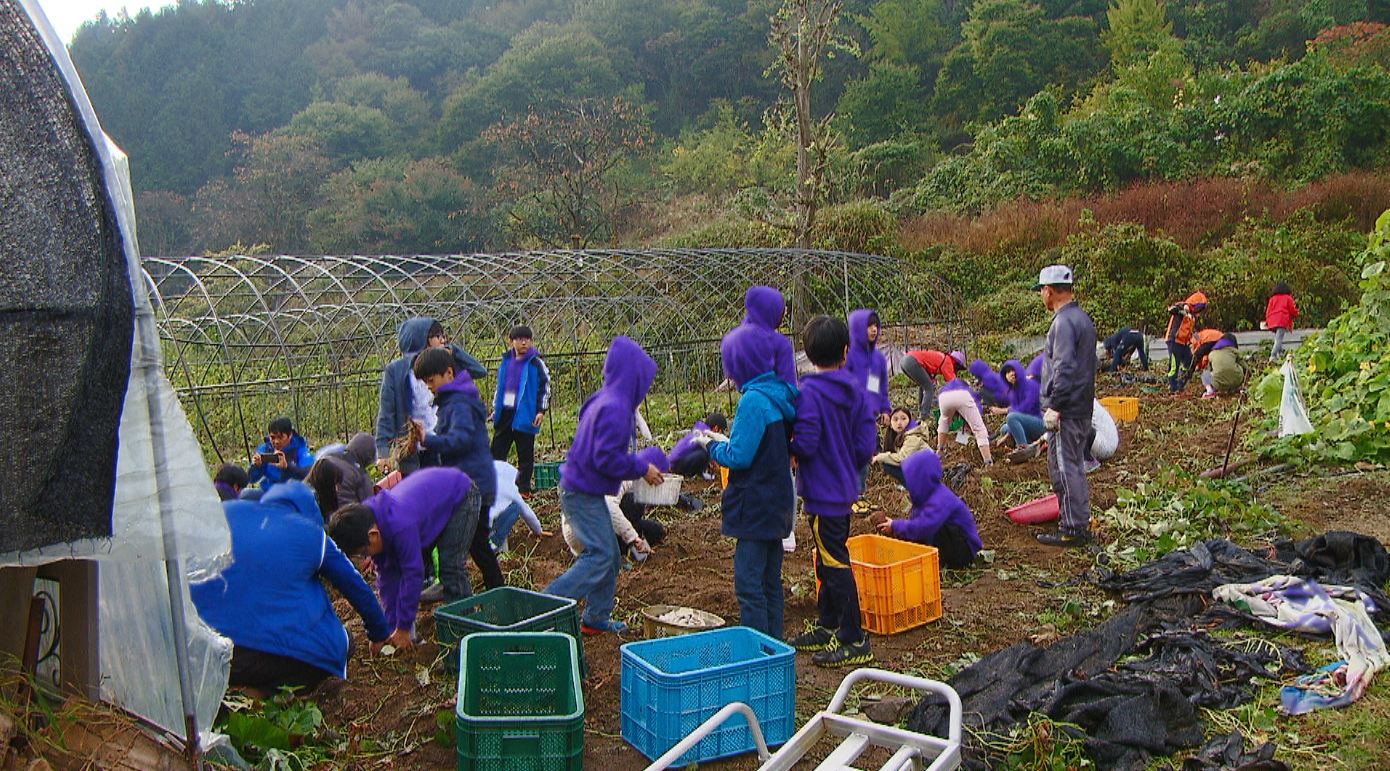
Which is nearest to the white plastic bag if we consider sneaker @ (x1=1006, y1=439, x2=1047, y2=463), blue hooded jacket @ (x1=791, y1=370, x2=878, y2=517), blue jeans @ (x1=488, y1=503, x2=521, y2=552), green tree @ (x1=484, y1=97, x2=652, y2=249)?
sneaker @ (x1=1006, y1=439, x2=1047, y2=463)

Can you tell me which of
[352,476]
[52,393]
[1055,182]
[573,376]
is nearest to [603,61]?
[1055,182]

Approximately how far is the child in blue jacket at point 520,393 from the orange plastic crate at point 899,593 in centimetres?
383

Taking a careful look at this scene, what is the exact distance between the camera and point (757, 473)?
5.17 metres

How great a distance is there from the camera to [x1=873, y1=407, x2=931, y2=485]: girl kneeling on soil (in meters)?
7.25

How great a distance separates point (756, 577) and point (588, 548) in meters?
0.87

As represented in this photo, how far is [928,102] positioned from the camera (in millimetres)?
37875

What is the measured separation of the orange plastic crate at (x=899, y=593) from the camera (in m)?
5.67

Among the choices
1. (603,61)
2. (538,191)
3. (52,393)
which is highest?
(603,61)

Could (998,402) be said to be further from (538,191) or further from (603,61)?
(603,61)

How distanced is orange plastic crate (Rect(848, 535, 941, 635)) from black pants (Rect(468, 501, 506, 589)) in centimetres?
202

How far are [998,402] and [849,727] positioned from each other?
784cm

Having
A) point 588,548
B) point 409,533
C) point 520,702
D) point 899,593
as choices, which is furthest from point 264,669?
point 899,593

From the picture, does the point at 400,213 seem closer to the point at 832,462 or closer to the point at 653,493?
the point at 653,493

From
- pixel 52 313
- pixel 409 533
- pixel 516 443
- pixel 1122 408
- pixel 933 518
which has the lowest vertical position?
pixel 1122 408
